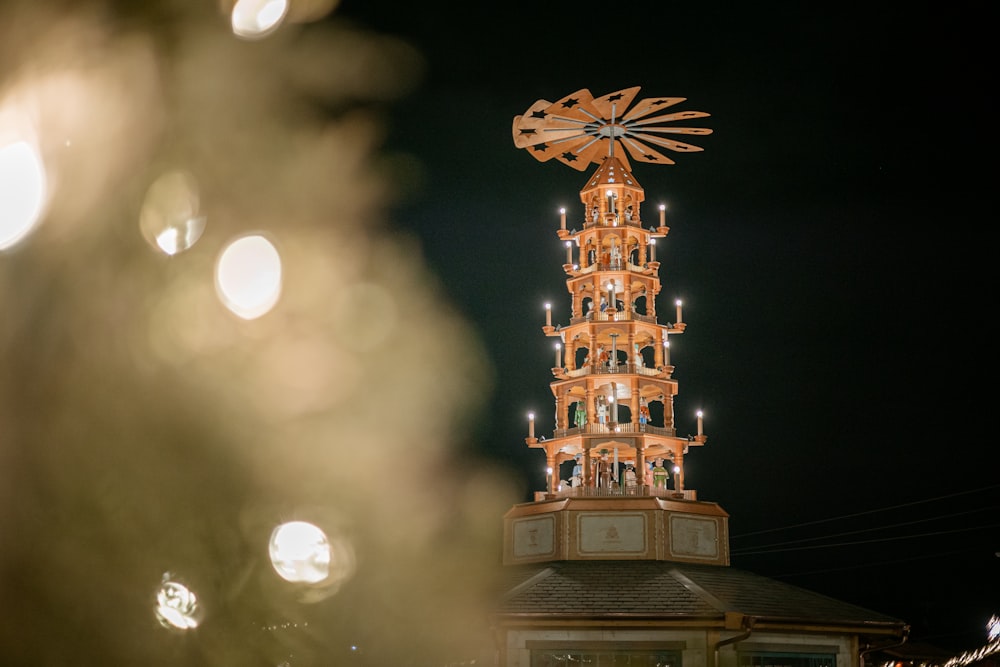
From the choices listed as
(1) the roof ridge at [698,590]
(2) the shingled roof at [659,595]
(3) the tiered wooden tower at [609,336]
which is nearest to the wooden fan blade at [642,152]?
(3) the tiered wooden tower at [609,336]

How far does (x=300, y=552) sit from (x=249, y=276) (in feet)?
10.2

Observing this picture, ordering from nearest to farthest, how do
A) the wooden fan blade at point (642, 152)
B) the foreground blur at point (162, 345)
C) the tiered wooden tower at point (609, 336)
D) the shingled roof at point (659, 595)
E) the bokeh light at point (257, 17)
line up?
1. the foreground blur at point (162, 345)
2. the bokeh light at point (257, 17)
3. the shingled roof at point (659, 595)
4. the tiered wooden tower at point (609, 336)
5. the wooden fan blade at point (642, 152)

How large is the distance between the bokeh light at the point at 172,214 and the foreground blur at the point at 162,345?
29 millimetres

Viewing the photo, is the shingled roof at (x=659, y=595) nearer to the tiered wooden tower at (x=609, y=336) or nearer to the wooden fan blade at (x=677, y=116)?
the tiered wooden tower at (x=609, y=336)

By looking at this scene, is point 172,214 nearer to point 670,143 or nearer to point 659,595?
point 659,595

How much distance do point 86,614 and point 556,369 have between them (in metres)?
16.6

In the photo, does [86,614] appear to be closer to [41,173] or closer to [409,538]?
[41,173]

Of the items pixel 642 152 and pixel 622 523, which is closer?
pixel 622 523

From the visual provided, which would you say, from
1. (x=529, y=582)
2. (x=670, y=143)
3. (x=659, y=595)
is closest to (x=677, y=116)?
(x=670, y=143)

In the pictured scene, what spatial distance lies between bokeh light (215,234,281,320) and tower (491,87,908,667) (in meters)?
7.83

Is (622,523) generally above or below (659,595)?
above

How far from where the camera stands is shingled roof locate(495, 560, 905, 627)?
1672cm

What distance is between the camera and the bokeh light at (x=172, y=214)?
7.39 meters

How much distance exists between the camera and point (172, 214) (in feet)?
26.7
